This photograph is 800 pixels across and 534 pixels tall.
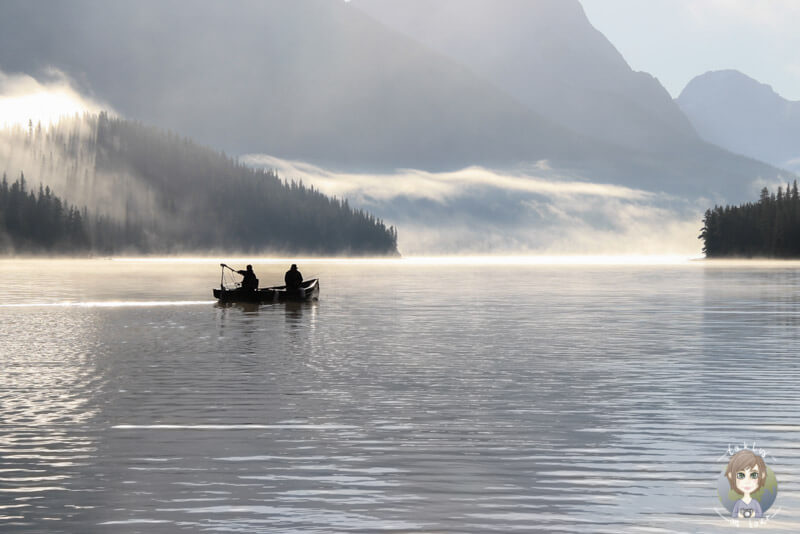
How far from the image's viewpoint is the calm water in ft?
71.4

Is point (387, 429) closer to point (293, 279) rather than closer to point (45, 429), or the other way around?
point (45, 429)

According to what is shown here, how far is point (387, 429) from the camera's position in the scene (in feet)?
101

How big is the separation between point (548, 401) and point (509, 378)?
20.9 feet

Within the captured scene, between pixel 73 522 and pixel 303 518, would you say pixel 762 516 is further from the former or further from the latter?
pixel 73 522

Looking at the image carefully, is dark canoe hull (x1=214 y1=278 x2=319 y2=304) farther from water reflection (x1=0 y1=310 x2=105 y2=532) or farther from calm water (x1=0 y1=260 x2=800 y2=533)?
water reflection (x1=0 y1=310 x2=105 y2=532)

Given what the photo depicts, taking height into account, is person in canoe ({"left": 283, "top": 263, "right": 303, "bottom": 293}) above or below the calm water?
above

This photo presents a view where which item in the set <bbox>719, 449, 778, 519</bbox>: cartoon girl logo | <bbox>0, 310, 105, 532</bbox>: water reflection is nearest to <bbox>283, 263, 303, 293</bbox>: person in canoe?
<bbox>0, 310, 105, 532</bbox>: water reflection

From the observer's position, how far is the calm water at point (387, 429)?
71.4 feet

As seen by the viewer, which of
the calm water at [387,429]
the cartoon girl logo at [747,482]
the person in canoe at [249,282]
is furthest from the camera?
the person in canoe at [249,282]

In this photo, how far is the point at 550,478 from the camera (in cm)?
2448

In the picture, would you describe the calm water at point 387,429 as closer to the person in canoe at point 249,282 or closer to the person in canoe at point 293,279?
the person in canoe at point 249,282

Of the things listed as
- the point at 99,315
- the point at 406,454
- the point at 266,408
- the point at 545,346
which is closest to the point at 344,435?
the point at 406,454

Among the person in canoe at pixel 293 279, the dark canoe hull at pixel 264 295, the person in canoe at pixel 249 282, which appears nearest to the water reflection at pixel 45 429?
the dark canoe hull at pixel 264 295

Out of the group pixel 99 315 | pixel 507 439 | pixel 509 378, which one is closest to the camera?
pixel 507 439
